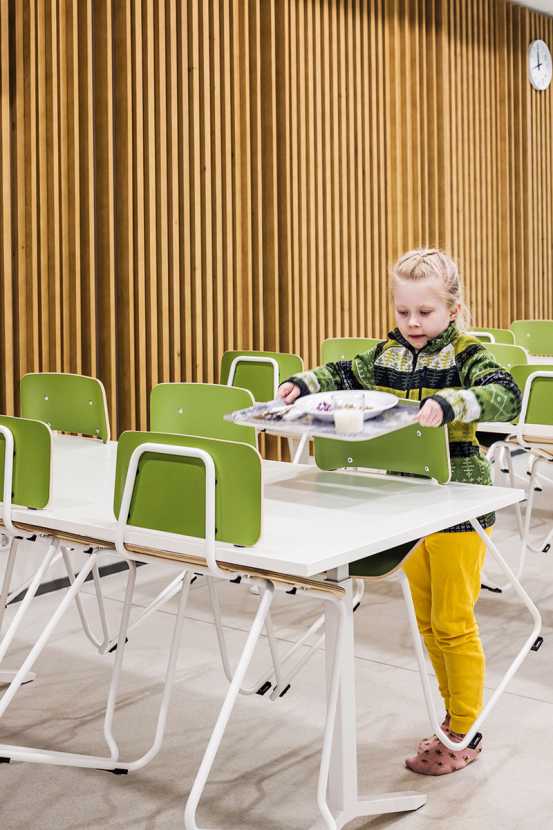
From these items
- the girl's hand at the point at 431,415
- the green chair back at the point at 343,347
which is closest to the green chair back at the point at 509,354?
the green chair back at the point at 343,347

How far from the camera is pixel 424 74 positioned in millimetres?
8375

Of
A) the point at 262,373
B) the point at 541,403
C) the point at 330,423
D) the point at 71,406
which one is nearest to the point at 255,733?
the point at 330,423

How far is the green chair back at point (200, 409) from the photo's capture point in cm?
352

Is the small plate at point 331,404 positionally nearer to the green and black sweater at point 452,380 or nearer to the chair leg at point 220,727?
the green and black sweater at point 452,380

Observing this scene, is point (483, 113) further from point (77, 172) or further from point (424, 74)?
point (77, 172)

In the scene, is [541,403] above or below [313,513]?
above

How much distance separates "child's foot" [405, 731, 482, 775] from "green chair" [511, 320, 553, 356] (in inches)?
202

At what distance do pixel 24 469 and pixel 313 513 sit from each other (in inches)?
31.8

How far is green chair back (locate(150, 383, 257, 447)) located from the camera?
3522 millimetres

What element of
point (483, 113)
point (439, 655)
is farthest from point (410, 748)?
point (483, 113)

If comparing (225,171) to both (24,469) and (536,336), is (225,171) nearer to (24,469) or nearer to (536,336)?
(536,336)

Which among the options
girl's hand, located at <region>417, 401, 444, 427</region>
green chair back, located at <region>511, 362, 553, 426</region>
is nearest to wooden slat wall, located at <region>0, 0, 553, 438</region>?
green chair back, located at <region>511, 362, 553, 426</region>

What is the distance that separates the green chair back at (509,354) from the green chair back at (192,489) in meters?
3.39

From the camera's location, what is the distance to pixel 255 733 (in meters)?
3.45
